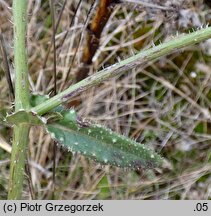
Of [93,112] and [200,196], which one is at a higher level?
[93,112]

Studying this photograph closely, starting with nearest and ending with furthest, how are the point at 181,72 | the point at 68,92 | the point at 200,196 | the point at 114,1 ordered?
the point at 68,92 < the point at 114,1 < the point at 200,196 < the point at 181,72

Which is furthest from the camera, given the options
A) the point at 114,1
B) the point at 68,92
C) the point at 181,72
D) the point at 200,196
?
the point at 181,72

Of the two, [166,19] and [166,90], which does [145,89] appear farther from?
[166,19]

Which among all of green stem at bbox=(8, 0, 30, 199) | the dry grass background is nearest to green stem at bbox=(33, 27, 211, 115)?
green stem at bbox=(8, 0, 30, 199)

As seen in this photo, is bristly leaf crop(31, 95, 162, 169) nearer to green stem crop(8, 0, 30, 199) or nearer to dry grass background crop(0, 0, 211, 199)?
green stem crop(8, 0, 30, 199)

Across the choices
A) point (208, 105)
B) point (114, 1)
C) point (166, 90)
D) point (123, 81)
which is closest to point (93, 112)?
point (123, 81)

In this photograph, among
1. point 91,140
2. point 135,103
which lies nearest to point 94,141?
point 91,140

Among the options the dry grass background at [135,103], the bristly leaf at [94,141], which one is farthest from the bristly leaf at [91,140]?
the dry grass background at [135,103]
